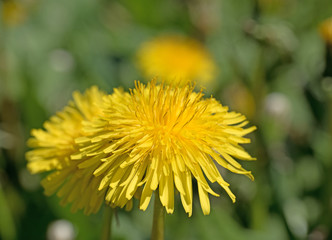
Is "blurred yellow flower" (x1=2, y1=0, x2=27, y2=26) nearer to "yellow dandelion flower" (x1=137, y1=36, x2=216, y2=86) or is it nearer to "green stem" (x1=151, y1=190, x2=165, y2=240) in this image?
"yellow dandelion flower" (x1=137, y1=36, x2=216, y2=86)

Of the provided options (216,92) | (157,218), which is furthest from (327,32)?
(157,218)

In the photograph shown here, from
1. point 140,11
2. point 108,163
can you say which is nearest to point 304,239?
point 108,163

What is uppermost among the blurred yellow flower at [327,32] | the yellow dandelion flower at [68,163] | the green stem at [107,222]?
the blurred yellow flower at [327,32]

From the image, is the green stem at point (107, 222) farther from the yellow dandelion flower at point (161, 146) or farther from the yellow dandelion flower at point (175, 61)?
the yellow dandelion flower at point (175, 61)

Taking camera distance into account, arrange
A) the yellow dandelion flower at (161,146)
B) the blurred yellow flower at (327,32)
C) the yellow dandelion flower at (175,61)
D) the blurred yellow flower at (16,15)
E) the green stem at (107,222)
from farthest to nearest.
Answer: the blurred yellow flower at (16,15) → the yellow dandelion flower at (175,61) → the blurred yellow flower at (327,32) → the green stem at (107,222) → the yellow dandelion flower at (161,146)

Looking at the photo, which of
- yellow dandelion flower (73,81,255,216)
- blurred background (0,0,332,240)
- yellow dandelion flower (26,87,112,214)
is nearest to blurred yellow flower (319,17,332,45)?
blurred background (0,0,332,240)

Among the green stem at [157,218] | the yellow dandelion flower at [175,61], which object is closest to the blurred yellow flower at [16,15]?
the yellow dandelion flower at [175,61]
